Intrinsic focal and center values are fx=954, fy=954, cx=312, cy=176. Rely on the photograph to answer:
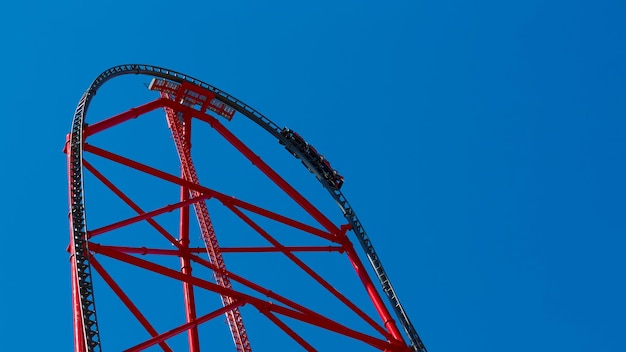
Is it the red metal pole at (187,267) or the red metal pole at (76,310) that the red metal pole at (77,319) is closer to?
the red metal pole at (76,310)

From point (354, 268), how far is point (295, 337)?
3.37 meters

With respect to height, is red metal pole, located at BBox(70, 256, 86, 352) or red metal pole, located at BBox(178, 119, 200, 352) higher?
red metal pole, located at BBox(178, 119, 200, 352)

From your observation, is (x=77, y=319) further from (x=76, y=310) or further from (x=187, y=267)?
(x=187, y=267)

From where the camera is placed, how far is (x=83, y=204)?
2000cm

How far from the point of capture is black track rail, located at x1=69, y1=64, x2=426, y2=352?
1781 cm

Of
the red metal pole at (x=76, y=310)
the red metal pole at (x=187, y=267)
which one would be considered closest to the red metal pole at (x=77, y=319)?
the red metal pole at (x=76, y=310)

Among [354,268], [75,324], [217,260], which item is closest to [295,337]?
[354,268]

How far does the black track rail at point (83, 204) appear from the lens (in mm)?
17812

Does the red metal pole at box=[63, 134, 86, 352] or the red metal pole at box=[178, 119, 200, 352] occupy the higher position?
the red metal pole at box=[178, 119, 200, 352]

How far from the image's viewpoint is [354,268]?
25953 millimetres

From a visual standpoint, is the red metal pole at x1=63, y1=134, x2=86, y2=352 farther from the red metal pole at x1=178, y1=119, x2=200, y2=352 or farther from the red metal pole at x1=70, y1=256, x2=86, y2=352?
the red metal pole at x1=178, y1=119, x2=200, y2=352

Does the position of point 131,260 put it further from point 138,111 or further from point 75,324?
point 138,111

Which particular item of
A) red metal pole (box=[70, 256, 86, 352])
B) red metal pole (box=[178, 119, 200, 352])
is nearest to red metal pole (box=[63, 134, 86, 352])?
red metal pole (box=[70, 256, 86, 352])

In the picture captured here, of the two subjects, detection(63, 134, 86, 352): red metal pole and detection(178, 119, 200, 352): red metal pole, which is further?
detection(178, 119, 200, 352): red metal pole
